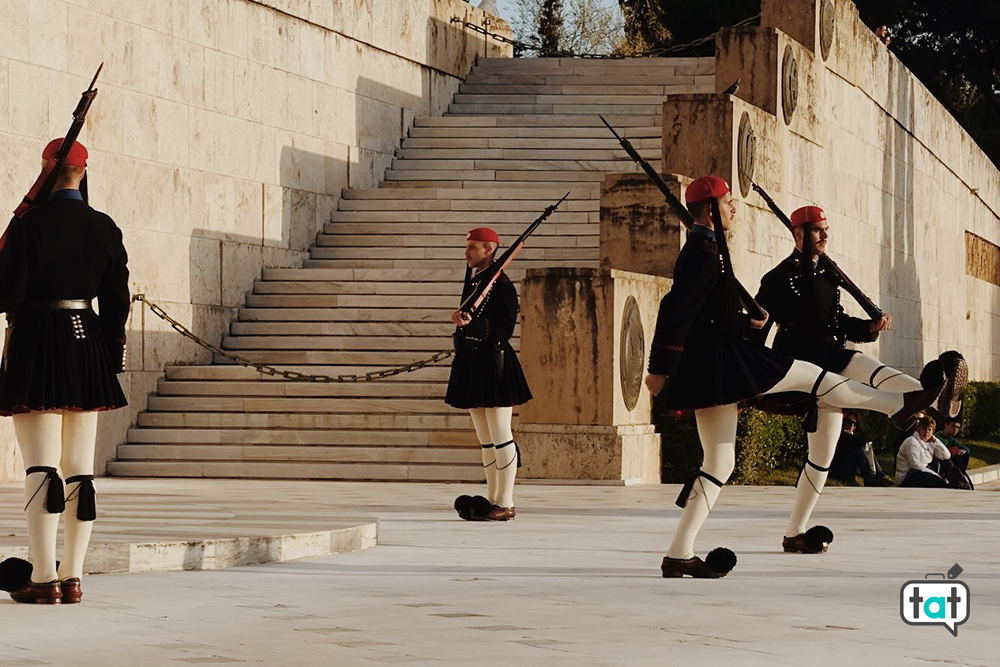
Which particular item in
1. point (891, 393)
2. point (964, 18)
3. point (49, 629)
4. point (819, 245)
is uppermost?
point (964, 18)

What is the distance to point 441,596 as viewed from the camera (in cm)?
753

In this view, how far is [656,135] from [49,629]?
1814 centimetres

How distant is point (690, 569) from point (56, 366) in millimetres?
2858

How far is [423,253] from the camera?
20250 millimetres

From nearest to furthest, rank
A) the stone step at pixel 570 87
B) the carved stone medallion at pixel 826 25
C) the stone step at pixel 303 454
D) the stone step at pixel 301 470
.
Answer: the stone step at pixel 301 470 < the stone step at pixel 303 454 < the carved stone medallion at pixel 826 25 < the stone step at pixel 570 87

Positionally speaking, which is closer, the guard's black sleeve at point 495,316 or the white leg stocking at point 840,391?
the white leg stocking at point 840,391

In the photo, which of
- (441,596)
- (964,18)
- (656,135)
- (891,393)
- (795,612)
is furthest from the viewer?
(964,18)

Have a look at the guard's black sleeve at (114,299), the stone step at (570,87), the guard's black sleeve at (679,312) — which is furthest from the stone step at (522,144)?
the guard's black sleeve at (114,299)

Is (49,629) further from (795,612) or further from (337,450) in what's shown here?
(337,450)

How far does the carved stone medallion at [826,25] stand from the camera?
23.1m

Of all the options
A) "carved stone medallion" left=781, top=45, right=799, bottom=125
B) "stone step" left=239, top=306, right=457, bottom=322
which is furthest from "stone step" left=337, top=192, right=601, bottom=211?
"stone step" left=239, top=306, right=457, bottom=322

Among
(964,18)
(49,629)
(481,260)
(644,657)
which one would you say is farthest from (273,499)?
(964,18)

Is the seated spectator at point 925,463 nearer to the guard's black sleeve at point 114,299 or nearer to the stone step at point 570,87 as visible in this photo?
the stone step at point 570,87

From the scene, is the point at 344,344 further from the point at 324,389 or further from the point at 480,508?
the point at 480,508
